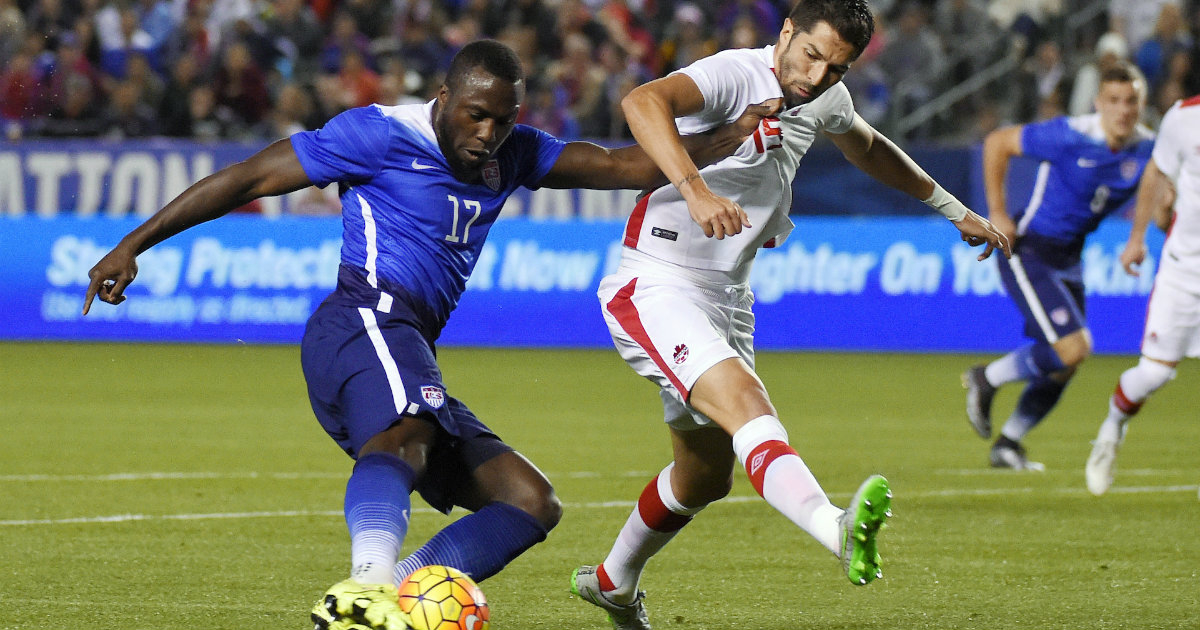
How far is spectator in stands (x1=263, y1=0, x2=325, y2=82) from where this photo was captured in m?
20.2

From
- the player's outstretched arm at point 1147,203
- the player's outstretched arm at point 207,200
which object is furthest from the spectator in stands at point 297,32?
the player's outstretched arm at point 207,200

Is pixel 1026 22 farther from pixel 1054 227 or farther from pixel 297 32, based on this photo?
pixel 1054 227

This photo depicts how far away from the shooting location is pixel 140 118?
18.8 meters

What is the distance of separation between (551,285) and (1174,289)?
27.1 ft

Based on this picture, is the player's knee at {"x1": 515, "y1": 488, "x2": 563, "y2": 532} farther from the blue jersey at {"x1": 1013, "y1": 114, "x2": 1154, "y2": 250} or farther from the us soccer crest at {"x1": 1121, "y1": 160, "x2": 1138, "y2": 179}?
the us soccer crest at {"x1": 1121, "y1": 160, "x2": 1138, "y2": 179}

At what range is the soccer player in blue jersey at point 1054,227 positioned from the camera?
9.63 m

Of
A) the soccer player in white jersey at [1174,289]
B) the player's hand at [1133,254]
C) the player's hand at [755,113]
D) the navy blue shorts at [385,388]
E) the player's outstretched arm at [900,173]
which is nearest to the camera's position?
the navy blue shorts at [385,388]

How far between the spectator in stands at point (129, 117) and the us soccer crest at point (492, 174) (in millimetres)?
14481

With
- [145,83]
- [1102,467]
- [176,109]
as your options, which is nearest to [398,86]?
[176,109]

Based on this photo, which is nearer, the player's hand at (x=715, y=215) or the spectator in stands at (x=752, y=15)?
the player's hand at (x=715, y=215)

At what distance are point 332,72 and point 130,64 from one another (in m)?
2.37

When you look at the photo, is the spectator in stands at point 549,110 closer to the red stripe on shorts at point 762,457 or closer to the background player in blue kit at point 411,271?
the background player in blue kit at point 411,271

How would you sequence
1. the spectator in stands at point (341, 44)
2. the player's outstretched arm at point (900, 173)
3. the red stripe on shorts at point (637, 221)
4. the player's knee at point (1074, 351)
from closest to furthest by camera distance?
the red stripe on shorts at point (637, 221) < the player's outstretched arm at point (900, 173) < the player's knee at point (1074, 351) < the spectator in stands at point (341, 44)

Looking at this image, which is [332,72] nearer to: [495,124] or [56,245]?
[56,245]
